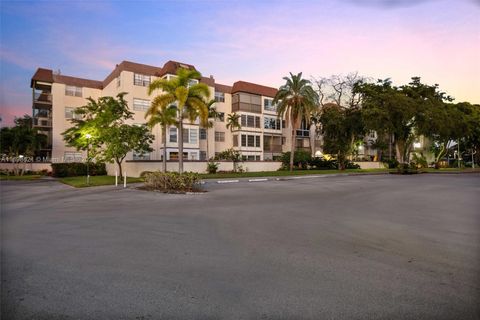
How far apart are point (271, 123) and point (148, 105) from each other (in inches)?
832

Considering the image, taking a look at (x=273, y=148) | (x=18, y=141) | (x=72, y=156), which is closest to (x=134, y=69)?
(x=72, y=156)

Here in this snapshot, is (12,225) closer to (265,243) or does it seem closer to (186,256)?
(186,256)

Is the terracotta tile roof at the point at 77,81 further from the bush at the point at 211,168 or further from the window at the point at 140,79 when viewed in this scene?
the bush at the point at 211,168

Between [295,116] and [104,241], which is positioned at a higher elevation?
[295,116]

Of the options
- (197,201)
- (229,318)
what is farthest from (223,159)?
(229,318)

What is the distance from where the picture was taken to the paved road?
3.77m

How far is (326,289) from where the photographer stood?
4.30 meters

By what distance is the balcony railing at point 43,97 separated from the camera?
45000 millimetres

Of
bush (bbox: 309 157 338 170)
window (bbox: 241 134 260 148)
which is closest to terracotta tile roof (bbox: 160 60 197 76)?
window (bbox: 241 134 260 148)

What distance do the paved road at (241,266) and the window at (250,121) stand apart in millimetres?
38643

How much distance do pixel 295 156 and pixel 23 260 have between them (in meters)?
Result: 41.7

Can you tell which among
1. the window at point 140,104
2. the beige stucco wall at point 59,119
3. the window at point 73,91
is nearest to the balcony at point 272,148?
the window at point 140,104

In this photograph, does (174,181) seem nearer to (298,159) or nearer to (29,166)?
(298,159)

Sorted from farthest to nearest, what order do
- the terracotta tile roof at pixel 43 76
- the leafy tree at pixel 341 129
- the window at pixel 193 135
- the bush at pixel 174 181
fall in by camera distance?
the leafy tree at pixel 341 129
the terracotta tile roof at pixel 43 76
the window at pixel 193 135
the bush at pixel 174 181
